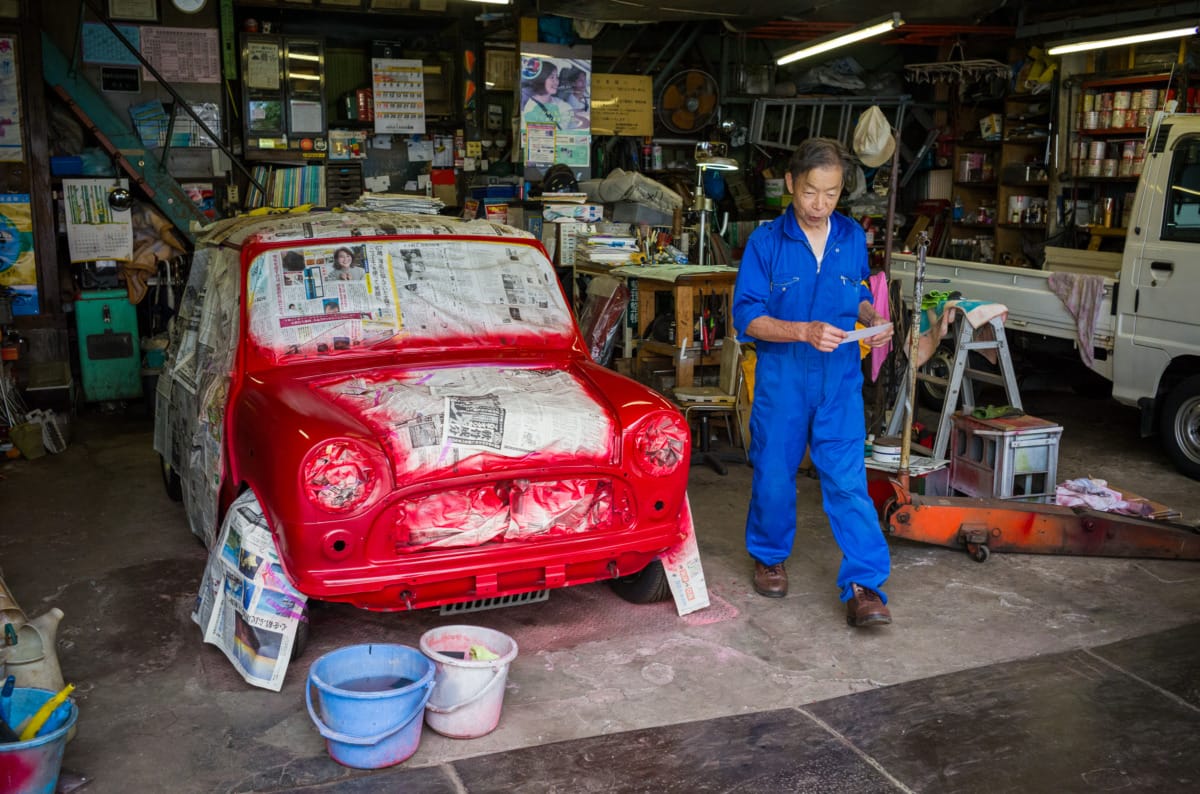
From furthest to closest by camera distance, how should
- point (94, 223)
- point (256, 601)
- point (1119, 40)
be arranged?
point (1119, 40), point (94, 223), point (256, 601)

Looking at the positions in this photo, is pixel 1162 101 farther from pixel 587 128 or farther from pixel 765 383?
pixel 765 383

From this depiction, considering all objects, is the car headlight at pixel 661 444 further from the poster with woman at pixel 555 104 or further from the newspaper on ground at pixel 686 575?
the poster with woman at pixel 555 104

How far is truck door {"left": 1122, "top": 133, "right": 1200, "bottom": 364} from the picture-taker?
20.4ft

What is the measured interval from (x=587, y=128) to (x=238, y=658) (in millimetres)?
6747

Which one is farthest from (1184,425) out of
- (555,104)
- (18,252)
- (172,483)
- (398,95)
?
(18,252)

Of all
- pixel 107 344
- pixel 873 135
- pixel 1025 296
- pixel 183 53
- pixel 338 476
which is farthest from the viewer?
pixel 873 135

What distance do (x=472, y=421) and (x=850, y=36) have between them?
7.25 m

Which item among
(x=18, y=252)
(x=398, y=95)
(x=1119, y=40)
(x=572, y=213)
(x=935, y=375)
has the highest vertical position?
(x=1119, y=40)

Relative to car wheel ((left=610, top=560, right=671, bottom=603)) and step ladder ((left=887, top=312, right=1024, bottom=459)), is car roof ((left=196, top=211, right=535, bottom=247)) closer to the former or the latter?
car wheel ((left=610, top=560, right=671, bottom=603))

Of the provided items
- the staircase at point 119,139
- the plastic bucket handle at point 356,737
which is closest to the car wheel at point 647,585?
the plastic bucket handle at point 356,737

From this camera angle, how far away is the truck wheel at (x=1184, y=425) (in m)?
6.32

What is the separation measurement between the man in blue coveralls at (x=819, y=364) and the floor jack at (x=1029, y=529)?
0.74 m

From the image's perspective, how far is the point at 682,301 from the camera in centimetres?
678

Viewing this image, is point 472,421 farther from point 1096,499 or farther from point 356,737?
point 1096,499
